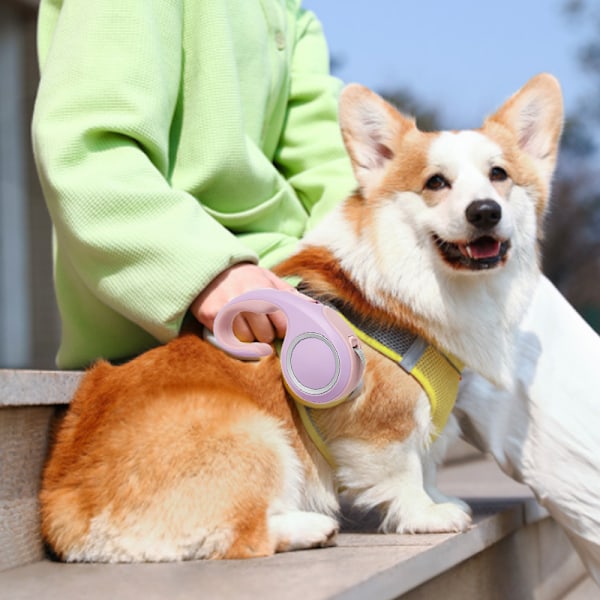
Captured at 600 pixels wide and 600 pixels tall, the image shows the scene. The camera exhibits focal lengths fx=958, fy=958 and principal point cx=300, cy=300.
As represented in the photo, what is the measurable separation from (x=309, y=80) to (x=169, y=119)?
692 millimetres

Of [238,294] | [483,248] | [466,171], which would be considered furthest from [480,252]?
[238,294]

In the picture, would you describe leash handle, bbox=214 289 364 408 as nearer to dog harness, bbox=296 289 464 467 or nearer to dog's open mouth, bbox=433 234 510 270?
dog harness, bbox=296 289 464 467

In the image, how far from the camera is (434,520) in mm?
1947

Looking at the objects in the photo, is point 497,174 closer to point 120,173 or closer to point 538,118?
point 538,118

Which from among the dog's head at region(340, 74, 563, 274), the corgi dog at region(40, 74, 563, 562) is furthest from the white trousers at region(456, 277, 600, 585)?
the dog's head at region(340, 74, 563, 274)

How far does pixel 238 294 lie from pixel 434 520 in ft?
2.00

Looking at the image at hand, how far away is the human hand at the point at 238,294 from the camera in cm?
188

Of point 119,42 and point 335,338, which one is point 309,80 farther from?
point 335,338

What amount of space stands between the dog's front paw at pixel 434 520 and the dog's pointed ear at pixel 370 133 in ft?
2.34

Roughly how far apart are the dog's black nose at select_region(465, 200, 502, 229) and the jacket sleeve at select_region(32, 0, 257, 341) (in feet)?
1.47

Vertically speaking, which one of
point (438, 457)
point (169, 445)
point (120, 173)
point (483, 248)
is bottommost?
point (438, 457)

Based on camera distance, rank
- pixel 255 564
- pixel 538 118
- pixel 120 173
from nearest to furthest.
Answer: pixel 255 564 → pixel 120 173 → pixel 538 118

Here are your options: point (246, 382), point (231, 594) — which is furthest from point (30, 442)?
point (231, 594)

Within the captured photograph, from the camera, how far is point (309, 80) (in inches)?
104
